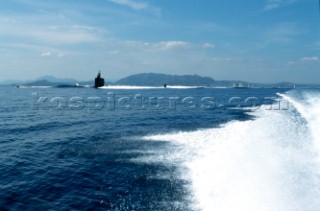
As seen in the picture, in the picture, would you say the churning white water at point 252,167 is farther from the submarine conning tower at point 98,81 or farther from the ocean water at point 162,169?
the submarine conning tower at point 98,81

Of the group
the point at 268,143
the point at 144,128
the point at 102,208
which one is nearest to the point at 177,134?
the point at 144,128

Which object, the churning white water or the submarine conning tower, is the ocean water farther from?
the submarine conning tower

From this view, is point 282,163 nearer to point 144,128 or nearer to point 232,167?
point 232,167

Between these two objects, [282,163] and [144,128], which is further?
[144,128]

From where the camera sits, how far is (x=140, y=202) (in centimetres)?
1462

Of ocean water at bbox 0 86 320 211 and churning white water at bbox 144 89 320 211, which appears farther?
ocean water at bbox 0 86 320 211

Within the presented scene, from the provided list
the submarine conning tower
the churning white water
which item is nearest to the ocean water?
the churning white water

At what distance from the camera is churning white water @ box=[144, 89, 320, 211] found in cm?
1344

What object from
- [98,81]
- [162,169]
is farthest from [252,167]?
[98,81]

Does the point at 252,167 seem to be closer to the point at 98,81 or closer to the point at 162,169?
the point at 162,169

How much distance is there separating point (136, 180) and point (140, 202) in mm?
2973

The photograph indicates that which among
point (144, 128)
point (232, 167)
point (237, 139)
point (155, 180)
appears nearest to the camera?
point (155, 180)

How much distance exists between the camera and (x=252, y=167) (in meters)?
17.9

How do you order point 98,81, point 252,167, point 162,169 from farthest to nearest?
point 98,81 < point 162,169 < point 252,167
